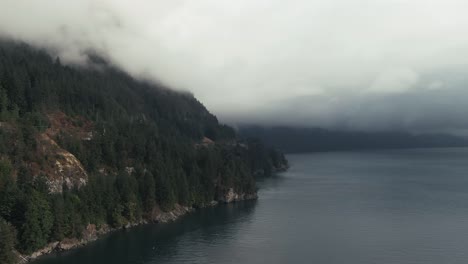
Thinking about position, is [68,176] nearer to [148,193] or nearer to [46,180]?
[46,180]

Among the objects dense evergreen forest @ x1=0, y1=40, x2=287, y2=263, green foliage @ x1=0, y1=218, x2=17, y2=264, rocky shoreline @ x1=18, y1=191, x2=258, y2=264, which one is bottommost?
rocky shoreline @ x1=18, y1=191, x2=258, y2=264

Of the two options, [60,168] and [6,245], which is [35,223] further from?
[60,168]

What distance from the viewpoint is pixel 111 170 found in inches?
6742

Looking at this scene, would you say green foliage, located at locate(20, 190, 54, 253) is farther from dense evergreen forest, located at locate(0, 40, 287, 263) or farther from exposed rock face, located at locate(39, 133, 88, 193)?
exposed rock face, located at locate(39, 133, 88, 193)

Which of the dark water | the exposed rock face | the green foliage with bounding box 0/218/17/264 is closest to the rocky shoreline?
the dark water

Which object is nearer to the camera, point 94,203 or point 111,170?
point 94,203

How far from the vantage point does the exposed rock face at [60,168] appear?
139750mm

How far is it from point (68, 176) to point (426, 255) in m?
112

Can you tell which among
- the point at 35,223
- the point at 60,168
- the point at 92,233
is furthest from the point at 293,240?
the point at 60,168

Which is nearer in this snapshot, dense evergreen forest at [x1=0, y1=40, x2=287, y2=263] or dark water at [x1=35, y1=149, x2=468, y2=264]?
dense evergreen forest at [x1=0, y1=40, x2=287, y2=263]

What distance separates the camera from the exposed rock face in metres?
140

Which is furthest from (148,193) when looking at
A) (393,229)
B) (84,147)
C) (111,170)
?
(393,229)

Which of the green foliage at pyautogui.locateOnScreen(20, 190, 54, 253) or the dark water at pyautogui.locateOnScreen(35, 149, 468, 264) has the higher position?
the green foliage at pyautogui.locateOnScreen(20, 190, 54, 253)

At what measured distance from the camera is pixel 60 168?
144875mm
